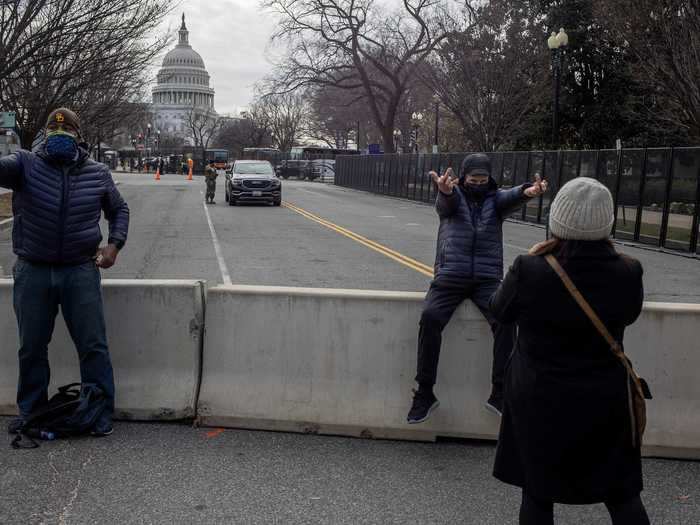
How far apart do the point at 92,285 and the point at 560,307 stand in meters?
3.07

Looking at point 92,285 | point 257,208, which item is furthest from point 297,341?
point 257,208

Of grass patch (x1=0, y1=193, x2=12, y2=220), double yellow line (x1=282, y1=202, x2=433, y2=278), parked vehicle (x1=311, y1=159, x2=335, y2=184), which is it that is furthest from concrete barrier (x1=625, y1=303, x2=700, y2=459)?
parked vehicle (x1=311, y1=159, x2=335, y2=184)

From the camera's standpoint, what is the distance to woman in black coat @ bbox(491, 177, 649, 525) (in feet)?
9.88

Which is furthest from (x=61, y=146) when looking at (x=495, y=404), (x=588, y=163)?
(x=588, y=163)

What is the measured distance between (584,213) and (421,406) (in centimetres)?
228

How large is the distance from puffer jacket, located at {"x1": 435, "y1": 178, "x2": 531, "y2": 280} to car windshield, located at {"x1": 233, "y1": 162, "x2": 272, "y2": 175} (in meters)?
28.2

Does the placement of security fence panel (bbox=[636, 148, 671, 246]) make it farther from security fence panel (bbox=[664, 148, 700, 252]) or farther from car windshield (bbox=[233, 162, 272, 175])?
car windshield (bbox=[233, 162, 272, 175])

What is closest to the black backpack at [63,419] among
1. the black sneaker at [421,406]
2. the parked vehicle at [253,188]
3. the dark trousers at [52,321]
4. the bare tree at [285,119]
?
the dark trousers at [52,321]

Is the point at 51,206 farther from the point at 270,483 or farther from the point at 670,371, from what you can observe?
the point at 670,371

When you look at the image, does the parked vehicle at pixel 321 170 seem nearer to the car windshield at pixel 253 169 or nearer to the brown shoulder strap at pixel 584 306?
the car windshield at pixel 253 169

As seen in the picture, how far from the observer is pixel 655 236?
21016 mm

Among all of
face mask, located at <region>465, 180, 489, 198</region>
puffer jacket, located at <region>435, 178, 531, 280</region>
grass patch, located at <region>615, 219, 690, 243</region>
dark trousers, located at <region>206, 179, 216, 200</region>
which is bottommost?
dark trousers, located at <region>206, 179, 216, 200</region>

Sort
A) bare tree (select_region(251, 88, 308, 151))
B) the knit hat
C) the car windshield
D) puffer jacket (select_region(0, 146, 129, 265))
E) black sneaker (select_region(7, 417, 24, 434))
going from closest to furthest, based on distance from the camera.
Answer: puffer jacket (select_region(0, 146, 129, 265))
the knit hat
black sneaker (select_region(7, 417, 24, 434))
the car windshield
bare tree (select_region(251, 88, 308, 151))

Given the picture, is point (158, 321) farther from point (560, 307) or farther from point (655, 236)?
point (655, 236)
